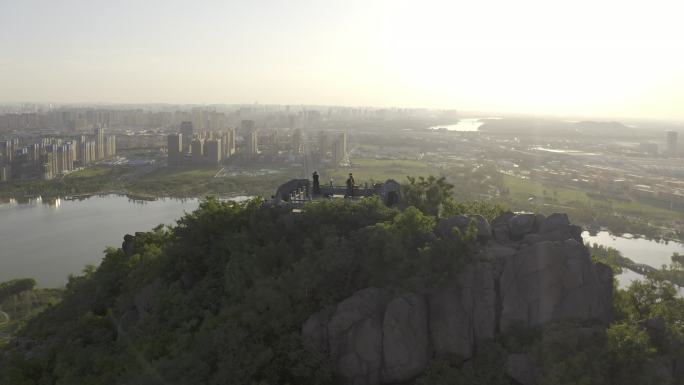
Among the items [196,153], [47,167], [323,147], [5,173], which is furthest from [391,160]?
[5,173]

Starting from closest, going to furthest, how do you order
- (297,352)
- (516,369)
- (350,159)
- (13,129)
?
(516,369)
(297,352)
(350,159)
(13,129)

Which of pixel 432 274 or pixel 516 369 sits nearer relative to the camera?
pixel 516 369

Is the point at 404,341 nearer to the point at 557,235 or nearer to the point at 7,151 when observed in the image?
the point at 557,235

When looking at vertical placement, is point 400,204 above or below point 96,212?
above

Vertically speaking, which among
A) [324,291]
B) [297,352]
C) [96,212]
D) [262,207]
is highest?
[262,207]

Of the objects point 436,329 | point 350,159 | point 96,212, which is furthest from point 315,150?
point 436,329

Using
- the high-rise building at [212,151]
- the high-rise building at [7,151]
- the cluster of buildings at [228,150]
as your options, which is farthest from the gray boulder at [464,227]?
the high-rise building at [7,151]

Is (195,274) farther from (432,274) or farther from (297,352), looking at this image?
(432,274)
